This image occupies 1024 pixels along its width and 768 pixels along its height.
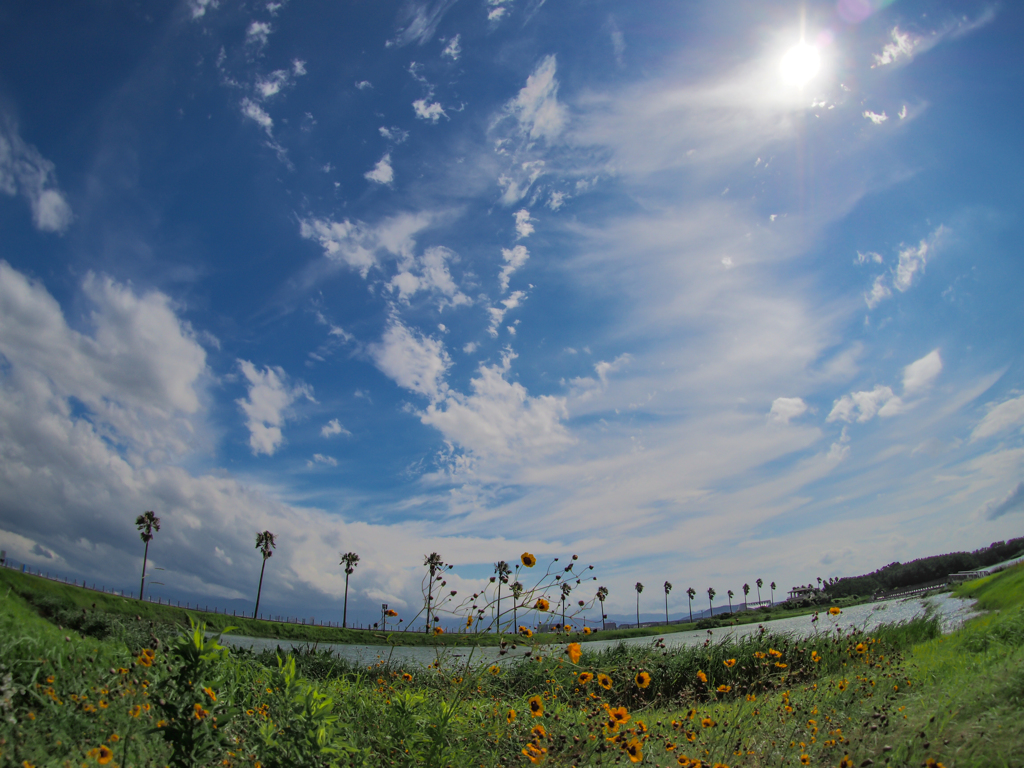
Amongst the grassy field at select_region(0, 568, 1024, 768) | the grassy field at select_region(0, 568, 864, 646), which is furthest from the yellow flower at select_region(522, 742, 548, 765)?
the grassy field at select_region(0, 568, 864, 646)

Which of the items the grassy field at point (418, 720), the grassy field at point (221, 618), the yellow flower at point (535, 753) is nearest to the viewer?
the grassy field at point (418, 720)

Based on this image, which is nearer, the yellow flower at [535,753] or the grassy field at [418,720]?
the grassy field at [418,720]

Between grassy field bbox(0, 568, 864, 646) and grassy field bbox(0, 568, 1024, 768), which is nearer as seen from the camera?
grassy field bbox(0, 568, 1024, 768)

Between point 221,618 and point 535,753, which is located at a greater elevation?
point 535,753

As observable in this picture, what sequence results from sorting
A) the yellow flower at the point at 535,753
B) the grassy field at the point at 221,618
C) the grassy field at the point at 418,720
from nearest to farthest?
1. the grassy field at the point at 418,720
2. the yellow flower at the point at 535,753
3. the grassy field at the point at 221,618

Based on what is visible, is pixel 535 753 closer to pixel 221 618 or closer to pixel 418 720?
pixel 418 720

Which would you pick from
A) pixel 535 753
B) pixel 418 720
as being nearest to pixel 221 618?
pixel 418 720

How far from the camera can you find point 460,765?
172 inches

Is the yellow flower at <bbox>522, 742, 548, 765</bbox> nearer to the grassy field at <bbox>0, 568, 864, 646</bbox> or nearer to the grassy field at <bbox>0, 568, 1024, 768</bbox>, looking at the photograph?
the grassy field at <bbox>0, 568, 1024, 768</bbox>

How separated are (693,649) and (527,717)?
8.46m

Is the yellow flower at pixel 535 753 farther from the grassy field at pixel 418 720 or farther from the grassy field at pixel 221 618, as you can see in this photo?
the grassy field at pixel 221 618

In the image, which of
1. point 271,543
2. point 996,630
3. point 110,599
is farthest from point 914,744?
point 271,543

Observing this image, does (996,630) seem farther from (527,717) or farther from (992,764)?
(527,717)

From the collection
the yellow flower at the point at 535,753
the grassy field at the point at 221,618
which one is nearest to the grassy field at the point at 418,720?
the yellow flower at the point at 535,753
